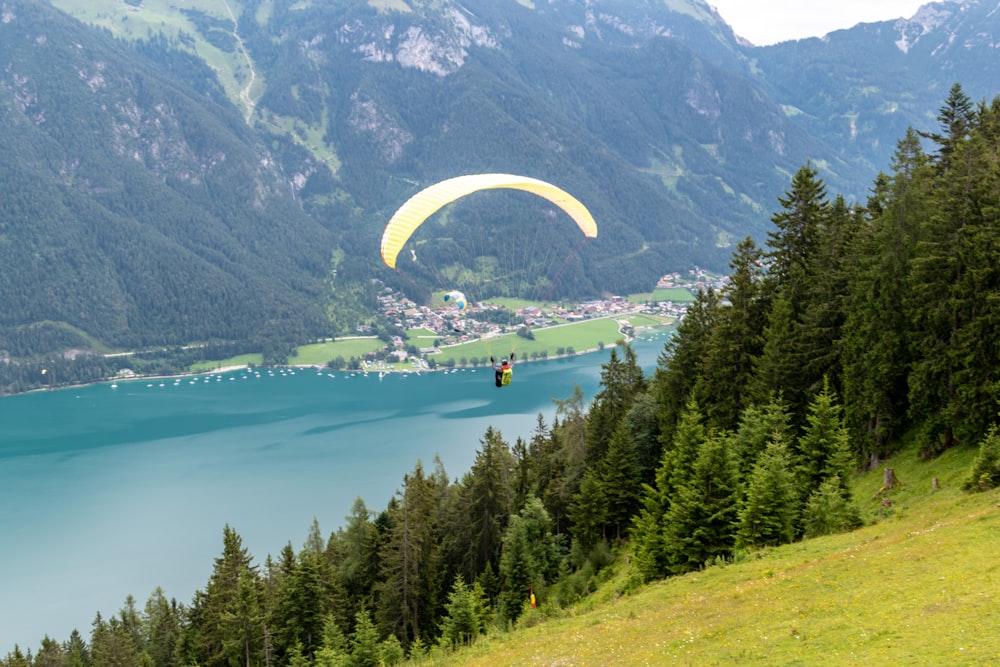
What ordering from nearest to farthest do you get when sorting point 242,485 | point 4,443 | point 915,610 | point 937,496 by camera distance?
point 915,610 → point 937,496 → point 242,485 → point 4,443

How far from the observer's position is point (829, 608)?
52.2ft

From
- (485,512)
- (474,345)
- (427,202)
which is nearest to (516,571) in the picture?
(485,512)

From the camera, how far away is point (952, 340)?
25.8 metres

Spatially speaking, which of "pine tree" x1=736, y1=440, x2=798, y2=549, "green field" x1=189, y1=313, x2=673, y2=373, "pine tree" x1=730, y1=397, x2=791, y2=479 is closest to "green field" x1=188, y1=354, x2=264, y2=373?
"green field" x1=189, y1=313, x2=673, y2=373

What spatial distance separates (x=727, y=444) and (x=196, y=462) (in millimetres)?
84045

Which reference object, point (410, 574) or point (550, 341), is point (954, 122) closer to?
point (410, 574)

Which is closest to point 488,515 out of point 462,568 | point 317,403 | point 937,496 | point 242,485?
point 462,568

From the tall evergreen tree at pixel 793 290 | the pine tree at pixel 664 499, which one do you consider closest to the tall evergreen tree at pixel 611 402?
the tall evergreen tree at pixel 793 290

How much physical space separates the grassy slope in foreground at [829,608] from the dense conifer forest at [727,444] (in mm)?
1852

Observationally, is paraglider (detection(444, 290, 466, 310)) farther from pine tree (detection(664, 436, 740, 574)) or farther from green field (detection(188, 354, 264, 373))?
green field (detection(188, 354, 264, 373))

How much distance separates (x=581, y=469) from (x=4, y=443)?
334 feet

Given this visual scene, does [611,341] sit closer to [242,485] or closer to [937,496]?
[242,485]

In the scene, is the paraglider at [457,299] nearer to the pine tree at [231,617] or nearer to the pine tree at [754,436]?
the pine tree at [754,436]

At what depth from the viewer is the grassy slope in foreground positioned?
1356 centimetres
